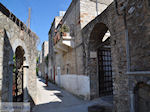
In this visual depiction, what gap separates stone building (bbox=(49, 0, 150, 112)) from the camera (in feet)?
9.04

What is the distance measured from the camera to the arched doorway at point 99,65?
236 inches

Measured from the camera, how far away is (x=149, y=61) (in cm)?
255

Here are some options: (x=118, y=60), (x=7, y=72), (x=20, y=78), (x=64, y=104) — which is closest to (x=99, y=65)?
(x=118, y=60)

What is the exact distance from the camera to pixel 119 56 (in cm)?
375

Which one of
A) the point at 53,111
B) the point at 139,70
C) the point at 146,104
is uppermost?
the point at 139,70

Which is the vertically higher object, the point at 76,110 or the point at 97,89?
the point at 97,89

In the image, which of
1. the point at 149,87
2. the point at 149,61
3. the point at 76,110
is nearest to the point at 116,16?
the point at 149,61

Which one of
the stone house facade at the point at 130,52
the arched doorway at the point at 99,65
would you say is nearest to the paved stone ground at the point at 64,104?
the arched doorway at the point at 99,65

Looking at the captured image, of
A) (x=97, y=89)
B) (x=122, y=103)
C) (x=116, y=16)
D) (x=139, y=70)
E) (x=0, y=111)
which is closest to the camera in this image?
(x=139, y=70)

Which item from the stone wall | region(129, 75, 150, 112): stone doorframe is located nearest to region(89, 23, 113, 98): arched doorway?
the stone wall

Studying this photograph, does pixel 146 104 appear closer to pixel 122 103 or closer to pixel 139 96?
pixel 139 96

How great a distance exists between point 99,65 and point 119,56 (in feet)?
8.81

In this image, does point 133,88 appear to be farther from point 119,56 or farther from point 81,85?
point 81,85

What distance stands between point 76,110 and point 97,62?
9.03ft
